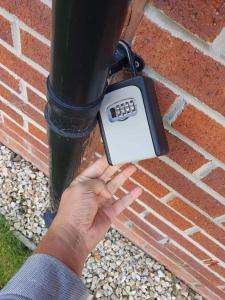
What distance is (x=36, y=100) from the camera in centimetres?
111

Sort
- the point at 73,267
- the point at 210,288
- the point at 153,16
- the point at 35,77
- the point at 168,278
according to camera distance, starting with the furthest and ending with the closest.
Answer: the point at 168,278, the point at 210,288, the point at 35,77, the point at 73,267, the point at 153,16

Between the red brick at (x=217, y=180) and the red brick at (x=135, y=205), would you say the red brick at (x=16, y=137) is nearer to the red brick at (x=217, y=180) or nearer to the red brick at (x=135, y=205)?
the red brick at (x=135, y=205)

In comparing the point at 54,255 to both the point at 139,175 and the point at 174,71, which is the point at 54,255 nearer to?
the point at 139,175

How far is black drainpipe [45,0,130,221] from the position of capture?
429 mm

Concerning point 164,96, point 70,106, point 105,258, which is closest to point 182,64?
point 164,96

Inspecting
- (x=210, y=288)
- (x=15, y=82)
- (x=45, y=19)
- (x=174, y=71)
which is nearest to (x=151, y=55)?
(x=174, y=71)

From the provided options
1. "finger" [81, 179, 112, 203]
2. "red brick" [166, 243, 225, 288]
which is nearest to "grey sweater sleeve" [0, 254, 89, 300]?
"finger" [81, 179, 112, 203]

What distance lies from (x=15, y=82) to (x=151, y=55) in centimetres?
56

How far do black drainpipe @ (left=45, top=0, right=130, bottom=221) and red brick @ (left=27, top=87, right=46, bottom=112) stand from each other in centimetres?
29

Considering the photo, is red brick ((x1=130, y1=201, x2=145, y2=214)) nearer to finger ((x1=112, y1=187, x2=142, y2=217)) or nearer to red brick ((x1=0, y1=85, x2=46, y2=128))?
finger ((x1=112, y1=187, x2=142, y2=217))

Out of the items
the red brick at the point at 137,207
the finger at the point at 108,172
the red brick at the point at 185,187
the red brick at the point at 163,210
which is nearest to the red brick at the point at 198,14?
the red brick at the point at 185,187

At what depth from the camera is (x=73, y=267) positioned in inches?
35.4

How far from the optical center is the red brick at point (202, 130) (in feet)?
2.36

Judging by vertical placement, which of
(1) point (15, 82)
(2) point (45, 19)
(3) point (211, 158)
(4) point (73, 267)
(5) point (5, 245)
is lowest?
(5) point (5, 245)
